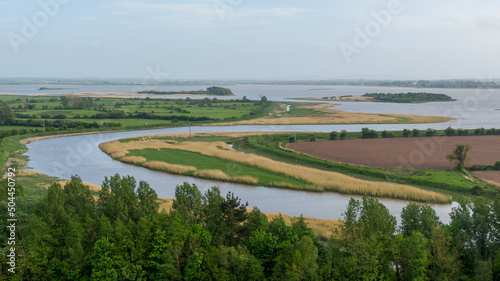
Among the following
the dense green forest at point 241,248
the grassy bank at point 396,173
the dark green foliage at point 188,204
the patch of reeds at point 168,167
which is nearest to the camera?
the dense green forest at point 241,248

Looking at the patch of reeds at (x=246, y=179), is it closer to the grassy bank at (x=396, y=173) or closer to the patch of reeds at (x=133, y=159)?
the grassy bank at (x=396, y=173)

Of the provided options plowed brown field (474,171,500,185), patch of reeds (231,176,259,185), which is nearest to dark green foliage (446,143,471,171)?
plowed brown field (474,171,500,185)

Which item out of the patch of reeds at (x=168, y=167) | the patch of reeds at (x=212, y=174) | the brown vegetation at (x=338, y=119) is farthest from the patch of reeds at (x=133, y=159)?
the brown vegetation at (x=338, y=119)

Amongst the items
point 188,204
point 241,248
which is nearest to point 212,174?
point 188,204

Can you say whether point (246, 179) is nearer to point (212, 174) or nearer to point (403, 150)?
point (212, 174)

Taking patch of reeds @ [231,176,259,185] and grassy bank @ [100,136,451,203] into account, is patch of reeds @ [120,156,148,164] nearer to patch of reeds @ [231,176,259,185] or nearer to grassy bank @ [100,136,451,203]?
grassy bank @ [100,136,451,203]

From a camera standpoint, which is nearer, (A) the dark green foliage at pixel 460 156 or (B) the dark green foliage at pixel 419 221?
(B) the dark green foliage at pixel 419 221

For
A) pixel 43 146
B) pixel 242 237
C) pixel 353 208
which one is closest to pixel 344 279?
pixel 353 208
